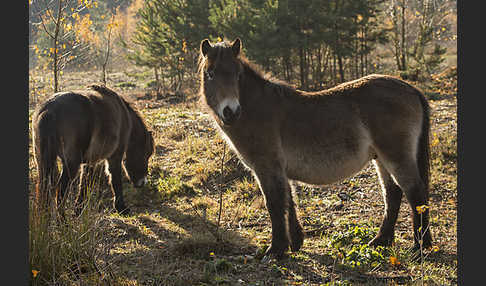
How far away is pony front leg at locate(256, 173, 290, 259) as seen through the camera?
4.65 metres

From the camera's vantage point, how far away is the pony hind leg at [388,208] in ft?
16.1

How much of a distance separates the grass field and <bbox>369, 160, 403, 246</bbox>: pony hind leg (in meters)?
0.18

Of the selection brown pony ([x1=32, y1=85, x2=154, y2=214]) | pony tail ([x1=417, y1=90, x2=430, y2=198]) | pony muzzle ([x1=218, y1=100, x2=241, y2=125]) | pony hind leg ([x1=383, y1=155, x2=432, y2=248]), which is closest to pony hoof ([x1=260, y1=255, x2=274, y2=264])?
pony muzzle ([x1=218, y1=100, x2=241, y2=125])

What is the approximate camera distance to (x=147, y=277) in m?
3.98

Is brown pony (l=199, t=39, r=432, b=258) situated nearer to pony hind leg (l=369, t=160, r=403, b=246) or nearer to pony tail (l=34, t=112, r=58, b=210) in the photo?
pony hind leg (l=369, t=160, r=403, b=246)

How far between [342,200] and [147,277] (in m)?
3.76

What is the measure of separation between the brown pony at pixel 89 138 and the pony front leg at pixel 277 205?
2.34 m

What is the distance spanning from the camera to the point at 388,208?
5004 millimetres

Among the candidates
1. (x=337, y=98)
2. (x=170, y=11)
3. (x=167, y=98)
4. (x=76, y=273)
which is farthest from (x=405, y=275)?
(x=170, y=11)

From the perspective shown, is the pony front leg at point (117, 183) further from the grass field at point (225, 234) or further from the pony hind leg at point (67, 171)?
the pony hind leg at point (67, 171)

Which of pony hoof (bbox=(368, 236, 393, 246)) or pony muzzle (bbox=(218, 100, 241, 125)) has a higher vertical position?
pony muzzle (bbox=(218, 100, 241, 125))

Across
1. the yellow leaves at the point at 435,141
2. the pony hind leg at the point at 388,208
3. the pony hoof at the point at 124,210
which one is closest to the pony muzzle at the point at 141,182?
the pony hoof at the point at 124,210

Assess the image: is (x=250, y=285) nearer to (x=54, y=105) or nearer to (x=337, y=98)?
(x=337, y=98)

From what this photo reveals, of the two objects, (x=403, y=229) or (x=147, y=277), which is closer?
(x=147, y=277)
